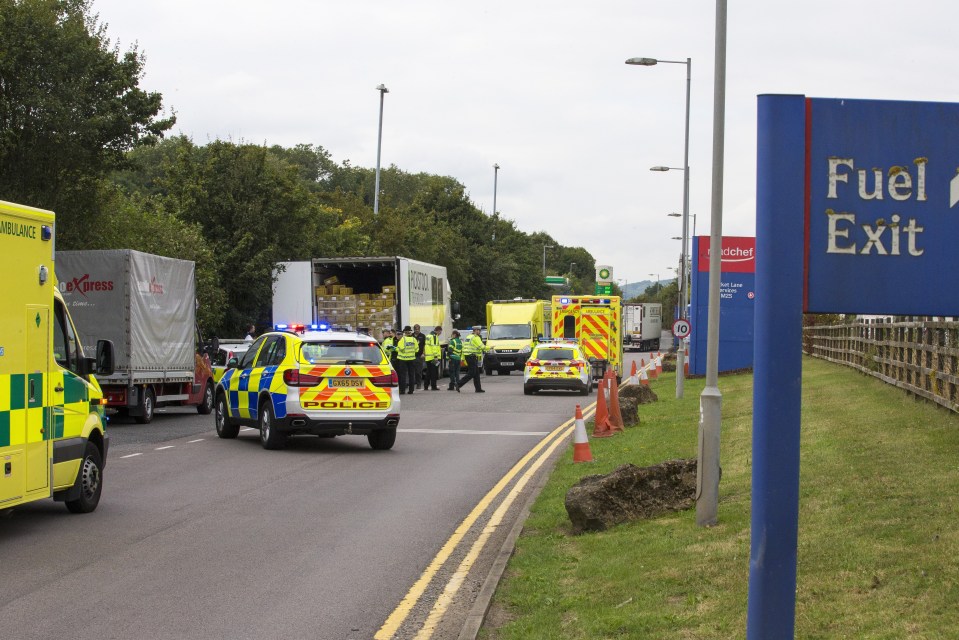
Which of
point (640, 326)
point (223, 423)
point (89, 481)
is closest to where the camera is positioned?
point (89, 481)

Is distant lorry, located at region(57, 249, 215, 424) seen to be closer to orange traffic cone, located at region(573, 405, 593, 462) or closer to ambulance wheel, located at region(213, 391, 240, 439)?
ambulance wheel, located at region(213, 391, 240, 439)

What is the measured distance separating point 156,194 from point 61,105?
2668 centimetres

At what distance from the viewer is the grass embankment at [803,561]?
6.95 m

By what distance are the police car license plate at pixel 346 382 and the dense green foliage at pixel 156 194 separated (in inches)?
413

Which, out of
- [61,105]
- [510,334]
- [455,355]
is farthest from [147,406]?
[510,334]

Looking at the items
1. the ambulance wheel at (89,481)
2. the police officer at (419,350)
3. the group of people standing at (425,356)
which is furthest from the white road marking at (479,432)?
the police officer at (419,350)

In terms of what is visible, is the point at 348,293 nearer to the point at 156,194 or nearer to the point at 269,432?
the point at 269,432

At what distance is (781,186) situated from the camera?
4.90 meters

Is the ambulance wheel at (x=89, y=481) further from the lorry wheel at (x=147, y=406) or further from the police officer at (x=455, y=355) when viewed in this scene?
the police officer at (x=455, y=355)

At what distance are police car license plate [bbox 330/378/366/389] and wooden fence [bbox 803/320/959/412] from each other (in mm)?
8105

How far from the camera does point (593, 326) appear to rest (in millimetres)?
40781

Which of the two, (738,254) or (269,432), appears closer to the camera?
(269,432)

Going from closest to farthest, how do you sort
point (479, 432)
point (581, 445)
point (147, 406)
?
point (581, 445)
point (479, 432)
point (147, 406)

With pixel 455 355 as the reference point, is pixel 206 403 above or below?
below
